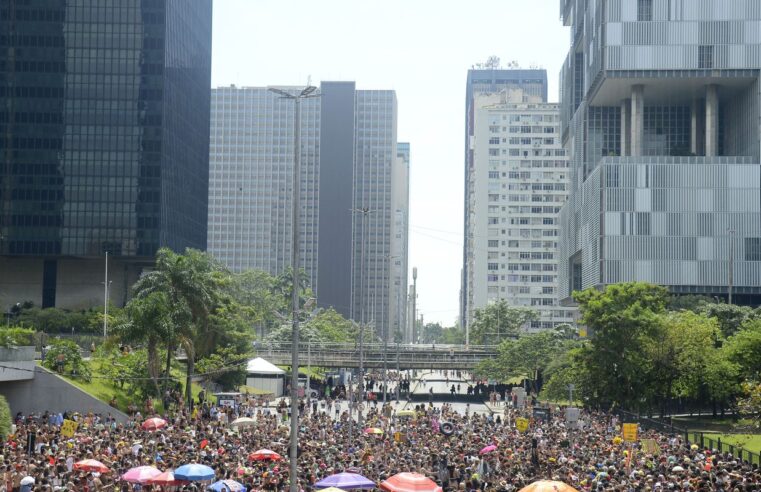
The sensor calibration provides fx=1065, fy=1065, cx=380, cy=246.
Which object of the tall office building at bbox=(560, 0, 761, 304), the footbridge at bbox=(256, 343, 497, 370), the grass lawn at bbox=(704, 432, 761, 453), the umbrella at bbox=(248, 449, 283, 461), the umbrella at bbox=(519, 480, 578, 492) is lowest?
the grass lawn at bbox=(704, 432, 761, 453)

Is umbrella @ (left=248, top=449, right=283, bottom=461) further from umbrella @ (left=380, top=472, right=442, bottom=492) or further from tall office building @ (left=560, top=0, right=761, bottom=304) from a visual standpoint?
tall office building @ (left=560, top=0, right=761, bottom=304)

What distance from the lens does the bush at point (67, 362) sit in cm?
5775

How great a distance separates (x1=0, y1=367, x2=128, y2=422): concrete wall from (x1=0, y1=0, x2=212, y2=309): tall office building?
6775 cm

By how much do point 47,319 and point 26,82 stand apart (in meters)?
28.3

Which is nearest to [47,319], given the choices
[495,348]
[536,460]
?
[495,348]

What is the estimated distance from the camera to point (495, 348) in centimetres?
11119

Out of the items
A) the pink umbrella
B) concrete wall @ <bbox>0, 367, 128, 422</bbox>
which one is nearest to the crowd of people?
the pink umbrella

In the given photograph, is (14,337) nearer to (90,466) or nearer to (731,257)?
(90,466)

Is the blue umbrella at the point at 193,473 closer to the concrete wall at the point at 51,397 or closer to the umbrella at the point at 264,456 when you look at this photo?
the umbrella at the point at 264,456

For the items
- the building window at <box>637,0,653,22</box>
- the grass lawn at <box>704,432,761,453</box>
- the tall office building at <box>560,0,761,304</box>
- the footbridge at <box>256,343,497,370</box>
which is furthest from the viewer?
the footbridge at <box>256,343,497,370</box>

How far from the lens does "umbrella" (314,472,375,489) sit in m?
27.4

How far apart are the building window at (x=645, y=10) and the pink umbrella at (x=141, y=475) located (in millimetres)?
80748

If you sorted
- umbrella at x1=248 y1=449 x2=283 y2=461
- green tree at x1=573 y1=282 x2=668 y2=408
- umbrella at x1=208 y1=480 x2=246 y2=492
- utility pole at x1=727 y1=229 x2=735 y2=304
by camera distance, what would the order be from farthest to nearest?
utility pole at x1=727 y1=229 x2=735 y2=304, green tree at x1=573 y1=282 x2=668 y2=408, umbrella at x1=248 y1=449 x2=283 y2=461, umbrella at x1=208 y1=480 x2=246 y2=492

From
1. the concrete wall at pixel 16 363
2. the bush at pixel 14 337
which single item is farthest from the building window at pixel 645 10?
the concrete wall at pixel 16 363
